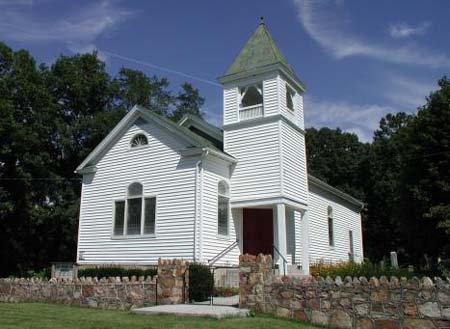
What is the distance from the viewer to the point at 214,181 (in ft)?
66.3

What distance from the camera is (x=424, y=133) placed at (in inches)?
896

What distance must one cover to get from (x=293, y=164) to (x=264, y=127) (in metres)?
2.21

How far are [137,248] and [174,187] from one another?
3137 millimetres

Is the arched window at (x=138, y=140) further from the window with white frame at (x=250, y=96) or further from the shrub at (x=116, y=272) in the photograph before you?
the shrub at (x=116, y=272)

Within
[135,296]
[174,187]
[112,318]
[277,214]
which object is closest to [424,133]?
[277,214]

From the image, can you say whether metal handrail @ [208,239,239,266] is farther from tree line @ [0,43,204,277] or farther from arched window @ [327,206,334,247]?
tree line @ [0,43,204,277]

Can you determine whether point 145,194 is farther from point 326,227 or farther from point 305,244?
point 326,227

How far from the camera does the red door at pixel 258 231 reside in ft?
73.8

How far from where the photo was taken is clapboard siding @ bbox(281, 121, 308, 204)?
2086cm

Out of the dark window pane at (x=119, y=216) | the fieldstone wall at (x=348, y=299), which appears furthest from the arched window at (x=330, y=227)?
the fieldstone wall at (x=348, y=299)

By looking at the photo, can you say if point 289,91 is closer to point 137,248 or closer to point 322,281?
point 137,248

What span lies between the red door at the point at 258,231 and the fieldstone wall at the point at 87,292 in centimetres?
848

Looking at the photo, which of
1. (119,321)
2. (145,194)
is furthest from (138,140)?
(119,321)

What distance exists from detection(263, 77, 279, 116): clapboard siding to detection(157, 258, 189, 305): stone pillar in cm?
981
